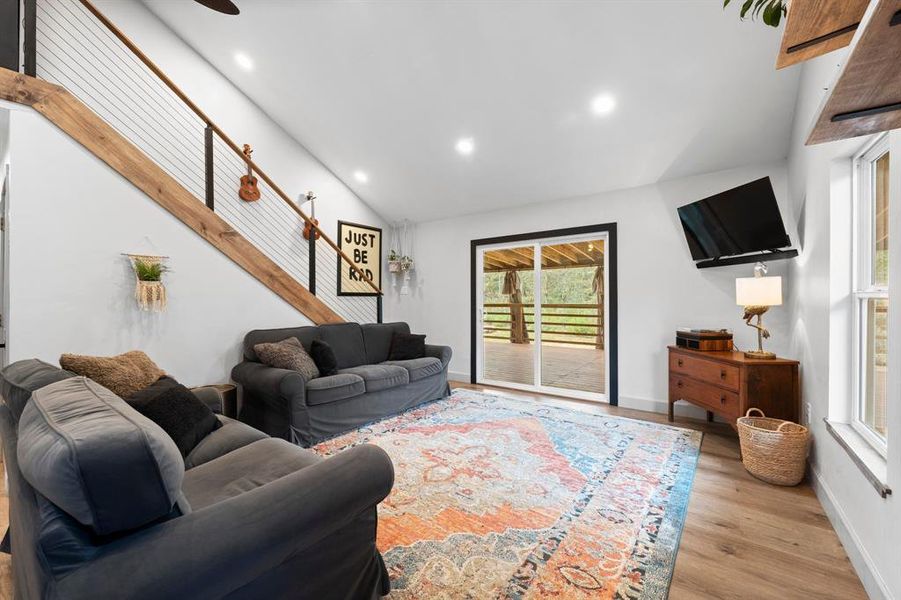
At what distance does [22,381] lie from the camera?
4.78 feet

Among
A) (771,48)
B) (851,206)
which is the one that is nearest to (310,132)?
(771,48)

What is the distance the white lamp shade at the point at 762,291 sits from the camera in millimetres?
2932

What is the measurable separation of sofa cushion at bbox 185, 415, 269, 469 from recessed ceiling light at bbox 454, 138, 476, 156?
3.43 metres

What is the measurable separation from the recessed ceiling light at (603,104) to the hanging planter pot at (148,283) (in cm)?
386

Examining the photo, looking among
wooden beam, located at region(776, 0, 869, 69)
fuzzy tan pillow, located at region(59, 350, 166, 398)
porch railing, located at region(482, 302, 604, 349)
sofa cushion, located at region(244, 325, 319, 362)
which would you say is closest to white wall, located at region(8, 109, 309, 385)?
sofa cushion, located at region(244, 325, 319, 362)

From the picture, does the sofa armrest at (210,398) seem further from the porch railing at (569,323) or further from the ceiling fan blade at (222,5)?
the porch railing at (569,323)

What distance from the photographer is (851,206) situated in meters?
2.16

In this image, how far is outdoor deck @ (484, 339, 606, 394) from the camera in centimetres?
514

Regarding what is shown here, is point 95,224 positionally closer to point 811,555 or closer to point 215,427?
point 215,427

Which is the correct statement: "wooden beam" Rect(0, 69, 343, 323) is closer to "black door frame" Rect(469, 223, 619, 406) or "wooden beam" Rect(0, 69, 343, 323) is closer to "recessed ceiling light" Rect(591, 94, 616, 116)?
"black door frame" Rect(469, 223, 619, 406)

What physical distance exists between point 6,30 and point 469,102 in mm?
3378

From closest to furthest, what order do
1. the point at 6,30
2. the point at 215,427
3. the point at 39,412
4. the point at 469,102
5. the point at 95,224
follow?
the point at 39,412 < the point at 215,427 < the point at 6,30 < the point at 95,224 < the point at 469,102

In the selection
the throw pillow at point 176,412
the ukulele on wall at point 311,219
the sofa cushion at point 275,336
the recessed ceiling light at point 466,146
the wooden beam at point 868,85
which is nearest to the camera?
the wooden beam at point 868,85

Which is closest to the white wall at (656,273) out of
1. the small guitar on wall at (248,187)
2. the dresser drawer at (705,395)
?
the dresser drawer at (705,395)
